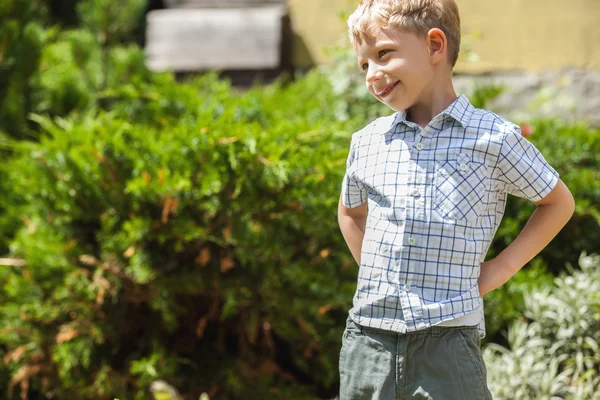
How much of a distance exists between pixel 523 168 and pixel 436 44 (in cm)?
35

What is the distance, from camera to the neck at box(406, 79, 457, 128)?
1749 millimetres

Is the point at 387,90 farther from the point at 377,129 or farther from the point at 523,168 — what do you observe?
the point at 523,168

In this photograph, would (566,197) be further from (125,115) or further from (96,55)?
(96,55)

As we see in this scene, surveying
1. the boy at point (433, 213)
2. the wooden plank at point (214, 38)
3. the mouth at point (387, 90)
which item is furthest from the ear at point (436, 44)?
the wooden plank at point (214, 38)

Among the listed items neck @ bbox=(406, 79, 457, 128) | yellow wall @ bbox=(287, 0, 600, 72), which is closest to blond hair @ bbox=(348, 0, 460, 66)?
neck @ bbox=(406, 79, 457, 128)

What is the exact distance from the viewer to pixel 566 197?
169 cm

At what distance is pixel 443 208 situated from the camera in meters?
1.66

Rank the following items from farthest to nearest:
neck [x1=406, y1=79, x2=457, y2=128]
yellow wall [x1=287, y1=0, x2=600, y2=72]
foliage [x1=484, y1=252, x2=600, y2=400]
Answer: yellow wall [x1=287, y1=0, x2=600, y2=72]
foliage [x1=484, y1=252, x2=600, y2=400]
neck [x1=406, y1=79, x2=457, y2=128]

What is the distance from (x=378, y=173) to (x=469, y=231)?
10.3 inches

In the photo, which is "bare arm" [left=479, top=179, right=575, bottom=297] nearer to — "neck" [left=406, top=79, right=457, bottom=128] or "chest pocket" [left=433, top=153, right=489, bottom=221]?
"chest pocket" [left=433, top=153, right=489, bottom=221]

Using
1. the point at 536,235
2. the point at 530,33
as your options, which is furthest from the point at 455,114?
the point at 530,33

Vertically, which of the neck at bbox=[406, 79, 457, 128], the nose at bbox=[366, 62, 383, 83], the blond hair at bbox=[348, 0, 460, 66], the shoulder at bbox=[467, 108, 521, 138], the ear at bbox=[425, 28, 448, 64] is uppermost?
the blond hair at bbox=[348, 0, 460, 66]

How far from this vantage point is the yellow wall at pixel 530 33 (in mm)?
4688

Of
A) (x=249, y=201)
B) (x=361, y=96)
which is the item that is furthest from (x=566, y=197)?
(x=361, y=96)
